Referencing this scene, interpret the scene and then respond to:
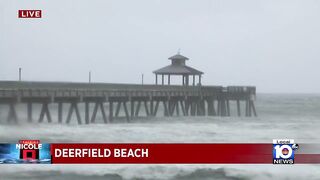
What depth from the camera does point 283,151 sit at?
926 centimetres

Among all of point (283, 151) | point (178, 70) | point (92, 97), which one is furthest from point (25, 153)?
point (92, 97)

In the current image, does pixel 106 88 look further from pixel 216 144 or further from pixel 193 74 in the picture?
pixel 216 144

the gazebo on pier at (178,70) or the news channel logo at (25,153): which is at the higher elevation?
the gazebo on pier at (178,70)

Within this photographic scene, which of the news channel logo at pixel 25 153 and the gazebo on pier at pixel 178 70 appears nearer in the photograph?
the news channel logo at pixel 25 153

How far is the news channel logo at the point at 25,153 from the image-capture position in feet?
29.9

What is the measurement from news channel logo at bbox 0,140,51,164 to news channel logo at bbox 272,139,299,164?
4.27 meters

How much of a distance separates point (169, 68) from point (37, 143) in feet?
12.0

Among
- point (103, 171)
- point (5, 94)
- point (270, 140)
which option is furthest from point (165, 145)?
point (5, 94)

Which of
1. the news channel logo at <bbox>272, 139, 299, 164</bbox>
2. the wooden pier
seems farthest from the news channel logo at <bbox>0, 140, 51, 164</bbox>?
the wooden pier

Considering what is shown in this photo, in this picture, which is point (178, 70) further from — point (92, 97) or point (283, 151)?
point (92, 97)

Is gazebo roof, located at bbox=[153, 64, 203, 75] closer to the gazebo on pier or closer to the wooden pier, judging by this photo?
the gazebo on pier

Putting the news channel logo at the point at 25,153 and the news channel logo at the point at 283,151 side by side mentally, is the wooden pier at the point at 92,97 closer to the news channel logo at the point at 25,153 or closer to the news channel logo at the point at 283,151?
the news channel logo at the point at 283,151

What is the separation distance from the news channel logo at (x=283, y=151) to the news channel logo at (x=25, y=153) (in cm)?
427

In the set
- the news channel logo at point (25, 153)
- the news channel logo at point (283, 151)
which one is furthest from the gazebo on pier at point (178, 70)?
the news channel logo at point (25, 153)
